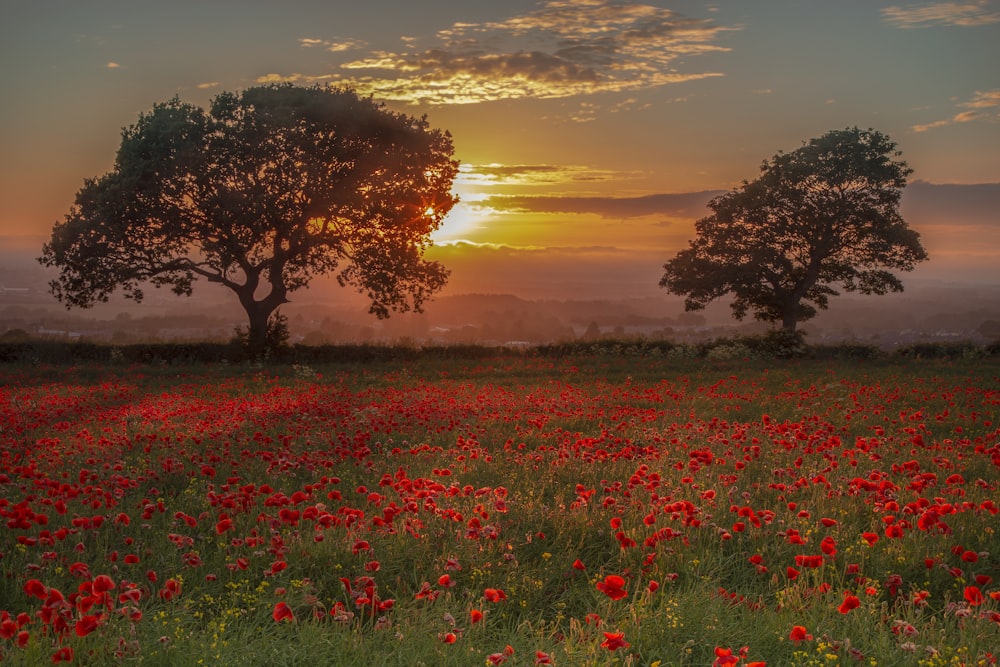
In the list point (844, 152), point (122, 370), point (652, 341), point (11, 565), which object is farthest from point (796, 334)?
point (11, 565)

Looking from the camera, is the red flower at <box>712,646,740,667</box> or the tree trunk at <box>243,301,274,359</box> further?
the tree trunk at <box>243,301,274,359</box>

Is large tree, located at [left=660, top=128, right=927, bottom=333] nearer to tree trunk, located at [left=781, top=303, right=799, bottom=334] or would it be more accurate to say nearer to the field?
tree trunk, located at [left=781, top=303, right=799, bottom=334]

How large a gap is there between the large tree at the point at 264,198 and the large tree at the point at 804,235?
15.3 m

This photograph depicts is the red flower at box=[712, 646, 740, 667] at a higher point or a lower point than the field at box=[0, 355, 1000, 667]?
higher

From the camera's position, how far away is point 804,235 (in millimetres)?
41406

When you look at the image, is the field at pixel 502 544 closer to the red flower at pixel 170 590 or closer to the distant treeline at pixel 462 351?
the red flower at pixel 170 590

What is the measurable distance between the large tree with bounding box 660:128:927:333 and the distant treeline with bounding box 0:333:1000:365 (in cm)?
494

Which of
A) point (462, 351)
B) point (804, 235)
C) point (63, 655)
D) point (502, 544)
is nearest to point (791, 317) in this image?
point (804, 235)

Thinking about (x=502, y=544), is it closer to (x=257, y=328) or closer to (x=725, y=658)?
(x=725, y=658)

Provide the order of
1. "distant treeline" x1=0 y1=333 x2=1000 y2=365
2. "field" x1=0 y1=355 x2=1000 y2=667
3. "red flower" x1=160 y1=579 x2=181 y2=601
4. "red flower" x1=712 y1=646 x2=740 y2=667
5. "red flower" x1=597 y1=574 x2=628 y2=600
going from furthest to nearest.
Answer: "distant treeline" x1=0 y1=333 x2=1000 y2=365
"red flower" x1=160 y1=579 x2=181 y2=601
"field" x1=0 y1=355 x2=1000 y2=667
"red flower" x1=597 y1=574 x2=628 y2=600
"red flower" x1=712 y1=646 x2=740 y2=667

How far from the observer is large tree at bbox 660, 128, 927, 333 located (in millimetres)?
40531

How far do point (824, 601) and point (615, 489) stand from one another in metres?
2.76

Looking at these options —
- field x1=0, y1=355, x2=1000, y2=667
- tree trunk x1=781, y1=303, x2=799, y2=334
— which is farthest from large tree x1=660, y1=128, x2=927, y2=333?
field x1=0, y1=355, x2=1000, y2=667

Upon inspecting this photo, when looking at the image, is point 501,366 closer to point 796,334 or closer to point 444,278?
point 444,278
